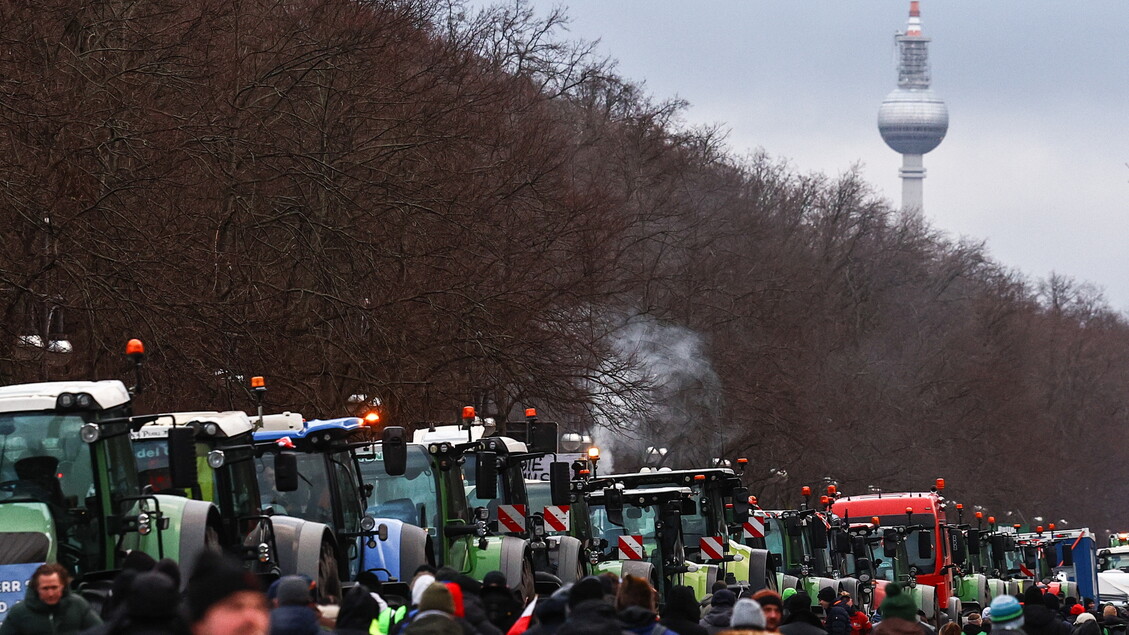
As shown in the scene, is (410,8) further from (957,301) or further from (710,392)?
(957,301)

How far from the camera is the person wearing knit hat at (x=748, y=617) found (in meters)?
10.2

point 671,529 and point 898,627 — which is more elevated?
point 671,529

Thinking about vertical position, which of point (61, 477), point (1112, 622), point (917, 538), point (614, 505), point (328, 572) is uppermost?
point (61, 477)

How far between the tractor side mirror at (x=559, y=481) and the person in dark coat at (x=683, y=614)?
28.2ft

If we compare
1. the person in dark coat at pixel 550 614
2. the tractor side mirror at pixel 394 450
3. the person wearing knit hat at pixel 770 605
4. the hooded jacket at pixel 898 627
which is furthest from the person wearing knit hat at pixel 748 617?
the tractor side mirror at pixel 394 450

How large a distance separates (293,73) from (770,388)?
21.6m

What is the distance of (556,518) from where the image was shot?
22.9 m

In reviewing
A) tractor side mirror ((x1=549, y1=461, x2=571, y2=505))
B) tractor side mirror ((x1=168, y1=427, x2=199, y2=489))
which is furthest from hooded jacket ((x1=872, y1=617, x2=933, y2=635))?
tractor side mirror ((x1=549, y1=461, x2=571, y2=505))

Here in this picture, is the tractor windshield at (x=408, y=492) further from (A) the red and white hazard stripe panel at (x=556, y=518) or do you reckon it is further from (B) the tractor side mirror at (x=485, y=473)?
(A) the red and white hazard stripe panel at (x=556, y=518)

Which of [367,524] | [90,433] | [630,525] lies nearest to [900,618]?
[90,433]

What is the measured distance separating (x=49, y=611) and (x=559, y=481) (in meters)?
10.2

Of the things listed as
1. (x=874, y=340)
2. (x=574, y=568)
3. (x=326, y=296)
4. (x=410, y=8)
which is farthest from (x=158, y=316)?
(x=874, y=340)

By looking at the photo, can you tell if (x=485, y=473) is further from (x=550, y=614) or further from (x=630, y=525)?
(x=550, y=614)

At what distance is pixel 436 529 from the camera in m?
19.6
